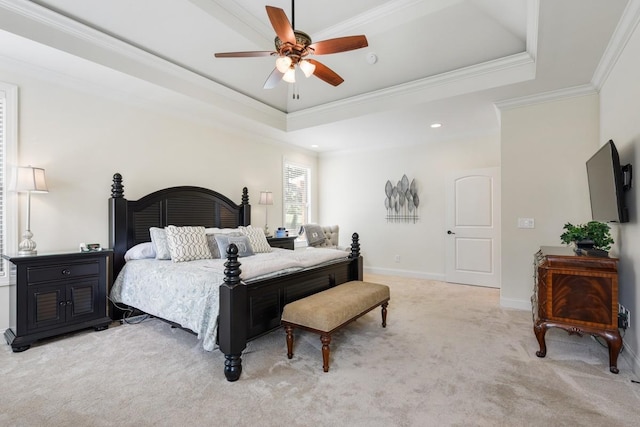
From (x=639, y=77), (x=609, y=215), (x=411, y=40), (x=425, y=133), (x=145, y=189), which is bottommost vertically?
(x=609, y=215)

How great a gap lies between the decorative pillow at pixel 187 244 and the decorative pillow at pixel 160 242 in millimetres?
96

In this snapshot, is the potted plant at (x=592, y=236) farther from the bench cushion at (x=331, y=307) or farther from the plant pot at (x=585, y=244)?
the bench cushion at (x=331, y=307)

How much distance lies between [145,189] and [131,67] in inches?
58.8

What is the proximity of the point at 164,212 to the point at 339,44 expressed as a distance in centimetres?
311

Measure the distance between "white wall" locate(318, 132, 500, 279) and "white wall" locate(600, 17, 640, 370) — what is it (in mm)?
2429

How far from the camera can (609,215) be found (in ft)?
8.79

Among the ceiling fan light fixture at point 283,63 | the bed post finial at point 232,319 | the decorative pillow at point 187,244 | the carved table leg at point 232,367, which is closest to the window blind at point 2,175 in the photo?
the decorative pillow at point 187,244

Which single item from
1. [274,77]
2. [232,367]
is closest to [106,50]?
[274,77]

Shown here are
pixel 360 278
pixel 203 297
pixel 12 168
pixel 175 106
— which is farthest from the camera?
pixel 175 106

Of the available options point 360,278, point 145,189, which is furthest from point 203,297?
point 145,189

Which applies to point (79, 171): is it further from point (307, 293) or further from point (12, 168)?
point (307, 293)

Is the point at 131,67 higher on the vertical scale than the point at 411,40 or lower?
lower

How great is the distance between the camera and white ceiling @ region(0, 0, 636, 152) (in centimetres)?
271

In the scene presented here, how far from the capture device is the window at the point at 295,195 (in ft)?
20.9
